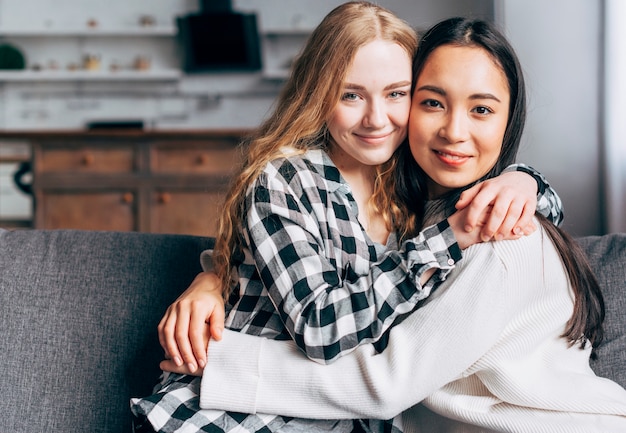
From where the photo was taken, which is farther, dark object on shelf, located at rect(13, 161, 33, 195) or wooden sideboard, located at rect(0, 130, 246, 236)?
dark object on shelf, located at rect(13, 161, 33, 195)

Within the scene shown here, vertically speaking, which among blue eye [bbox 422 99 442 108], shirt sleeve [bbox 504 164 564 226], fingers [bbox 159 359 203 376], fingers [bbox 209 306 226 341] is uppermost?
blue eye [bbox 422 99 442 108]

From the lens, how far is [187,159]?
3.81 m

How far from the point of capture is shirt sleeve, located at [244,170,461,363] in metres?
1.03

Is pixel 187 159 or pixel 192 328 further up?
pixel 192 328

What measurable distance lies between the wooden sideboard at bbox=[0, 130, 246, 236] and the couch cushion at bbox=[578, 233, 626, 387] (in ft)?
8.65

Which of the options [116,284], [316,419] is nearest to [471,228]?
[316,419]

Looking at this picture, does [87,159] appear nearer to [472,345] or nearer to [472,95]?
[472,95]

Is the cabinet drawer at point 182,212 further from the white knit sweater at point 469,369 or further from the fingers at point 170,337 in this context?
the white knit sweater at point 469,369

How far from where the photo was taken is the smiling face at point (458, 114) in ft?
3.77

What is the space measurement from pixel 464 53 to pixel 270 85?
4079 millimetres

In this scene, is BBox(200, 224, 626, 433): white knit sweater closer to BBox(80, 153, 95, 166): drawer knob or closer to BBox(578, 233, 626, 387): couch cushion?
BBox(578, 233, 626, 387): couch cushion

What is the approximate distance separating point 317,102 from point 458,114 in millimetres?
250

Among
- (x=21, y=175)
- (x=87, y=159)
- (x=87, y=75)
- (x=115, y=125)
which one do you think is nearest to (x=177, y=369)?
(x=87, y=159)

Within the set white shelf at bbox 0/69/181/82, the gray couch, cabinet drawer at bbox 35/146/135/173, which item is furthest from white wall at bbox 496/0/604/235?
white shelf at bbox 0/69/181/82
